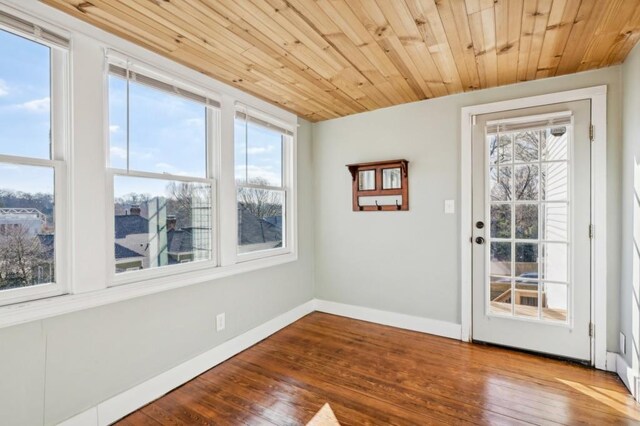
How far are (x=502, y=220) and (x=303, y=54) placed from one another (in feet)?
7.11

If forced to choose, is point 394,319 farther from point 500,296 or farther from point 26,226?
point 26,226

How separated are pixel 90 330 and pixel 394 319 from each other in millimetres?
2611

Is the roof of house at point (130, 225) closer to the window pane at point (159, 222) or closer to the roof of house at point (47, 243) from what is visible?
the window pane at point (159, 222)

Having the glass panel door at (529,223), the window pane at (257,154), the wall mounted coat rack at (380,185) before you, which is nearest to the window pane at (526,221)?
the glass panel door at (529,223)

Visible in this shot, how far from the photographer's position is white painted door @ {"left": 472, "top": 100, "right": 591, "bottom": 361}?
2.45 metres

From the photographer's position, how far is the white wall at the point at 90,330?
1538 mm

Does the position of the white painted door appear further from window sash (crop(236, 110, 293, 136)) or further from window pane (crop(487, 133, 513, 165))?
window sash (crop(236, 110, 293, 136))

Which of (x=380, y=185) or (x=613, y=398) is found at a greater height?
(x=380, y=185)

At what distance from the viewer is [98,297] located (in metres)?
1.78

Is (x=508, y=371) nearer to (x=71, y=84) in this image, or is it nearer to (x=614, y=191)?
(x=614, y=191)

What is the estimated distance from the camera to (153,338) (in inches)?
82.0

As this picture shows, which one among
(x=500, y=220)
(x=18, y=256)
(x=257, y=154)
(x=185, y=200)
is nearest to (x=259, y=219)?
(x=257, y=154)

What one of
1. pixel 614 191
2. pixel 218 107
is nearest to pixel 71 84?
pixel 218 107

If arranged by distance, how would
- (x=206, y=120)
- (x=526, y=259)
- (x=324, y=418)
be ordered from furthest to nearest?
1. (x=526, y=259)
2. (x=206, y=120)
3. (x=324, y=418)
